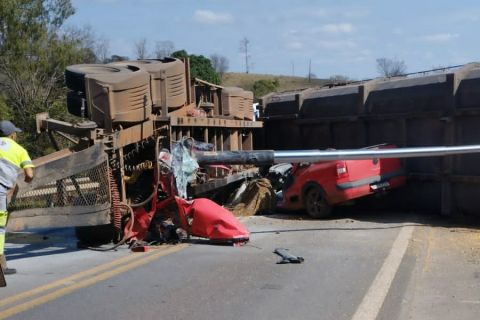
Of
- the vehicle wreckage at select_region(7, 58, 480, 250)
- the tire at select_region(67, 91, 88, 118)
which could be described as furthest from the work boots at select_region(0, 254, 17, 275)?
the tire at select_region(67, 91, 88, 118)

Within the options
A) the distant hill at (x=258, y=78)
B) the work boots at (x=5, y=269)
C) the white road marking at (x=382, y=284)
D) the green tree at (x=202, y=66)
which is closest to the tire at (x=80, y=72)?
the work boots at (x=5, y=269)

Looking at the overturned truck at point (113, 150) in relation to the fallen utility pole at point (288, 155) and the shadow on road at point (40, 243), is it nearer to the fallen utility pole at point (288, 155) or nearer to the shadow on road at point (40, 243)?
Result: the shadow on road at point (40, 243)

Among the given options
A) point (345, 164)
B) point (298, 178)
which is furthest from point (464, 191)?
point (298, 178)

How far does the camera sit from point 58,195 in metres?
7.92

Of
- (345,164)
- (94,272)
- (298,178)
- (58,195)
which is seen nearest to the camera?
(94,272)

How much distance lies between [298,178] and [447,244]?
377 centimetres

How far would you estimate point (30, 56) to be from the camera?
28531 mm

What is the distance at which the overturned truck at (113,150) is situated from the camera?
782cm

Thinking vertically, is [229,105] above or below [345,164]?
above

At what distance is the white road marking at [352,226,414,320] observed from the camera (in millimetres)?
5473

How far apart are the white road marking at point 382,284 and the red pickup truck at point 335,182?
2243 mm

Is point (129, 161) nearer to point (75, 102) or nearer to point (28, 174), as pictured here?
point (75, 102)

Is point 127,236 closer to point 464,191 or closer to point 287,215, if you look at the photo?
point 287,215

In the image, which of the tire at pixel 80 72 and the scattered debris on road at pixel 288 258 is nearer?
the scattered debris on road at pixel 288 258
